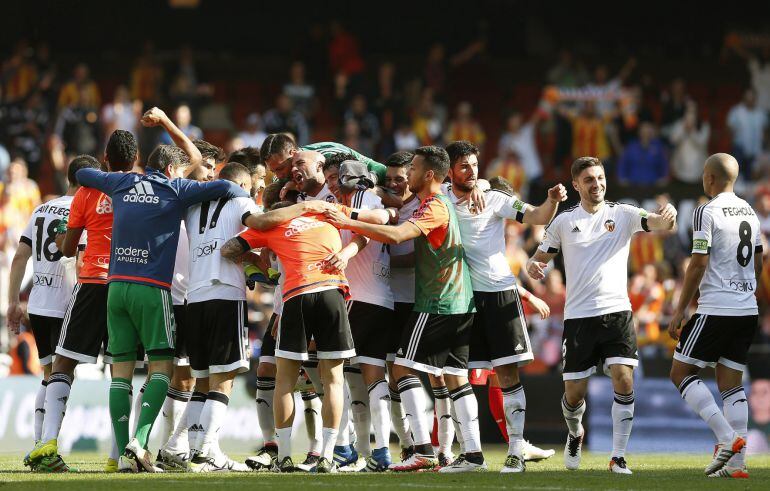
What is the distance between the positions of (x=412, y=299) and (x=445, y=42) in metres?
16.2

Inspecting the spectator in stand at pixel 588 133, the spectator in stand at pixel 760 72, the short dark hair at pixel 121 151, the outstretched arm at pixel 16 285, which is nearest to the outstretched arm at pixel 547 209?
the short dark hair at pixel 121 151

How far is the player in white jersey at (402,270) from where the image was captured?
9.88 metres

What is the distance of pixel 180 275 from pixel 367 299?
1.61 meters

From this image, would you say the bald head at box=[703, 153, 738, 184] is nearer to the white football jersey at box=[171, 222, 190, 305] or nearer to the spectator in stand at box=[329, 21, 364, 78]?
the white football jersey at box=[171, 222, 190, 305]

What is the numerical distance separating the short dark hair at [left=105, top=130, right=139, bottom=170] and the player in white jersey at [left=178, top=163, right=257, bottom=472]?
2.27ft

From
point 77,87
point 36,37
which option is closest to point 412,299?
point 77,87

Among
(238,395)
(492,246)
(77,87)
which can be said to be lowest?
(238,395)

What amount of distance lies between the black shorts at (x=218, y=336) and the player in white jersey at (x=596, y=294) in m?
2.34

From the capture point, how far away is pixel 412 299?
1002cm

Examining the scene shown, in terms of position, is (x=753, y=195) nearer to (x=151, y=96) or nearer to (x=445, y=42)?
(x=445, y=42)

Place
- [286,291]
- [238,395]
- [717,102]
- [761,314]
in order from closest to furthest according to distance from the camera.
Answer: [286,291] < [238,395] < [761,314] < [717,102]

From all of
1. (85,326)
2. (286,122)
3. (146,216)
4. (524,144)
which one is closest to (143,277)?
(146,216)

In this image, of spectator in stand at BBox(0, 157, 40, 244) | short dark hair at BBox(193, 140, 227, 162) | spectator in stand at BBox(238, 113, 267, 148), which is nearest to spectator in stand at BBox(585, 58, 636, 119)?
spectator in stand at BBox(238, 113, 267, 148)

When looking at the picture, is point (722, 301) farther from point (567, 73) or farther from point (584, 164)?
point (567, 73)
